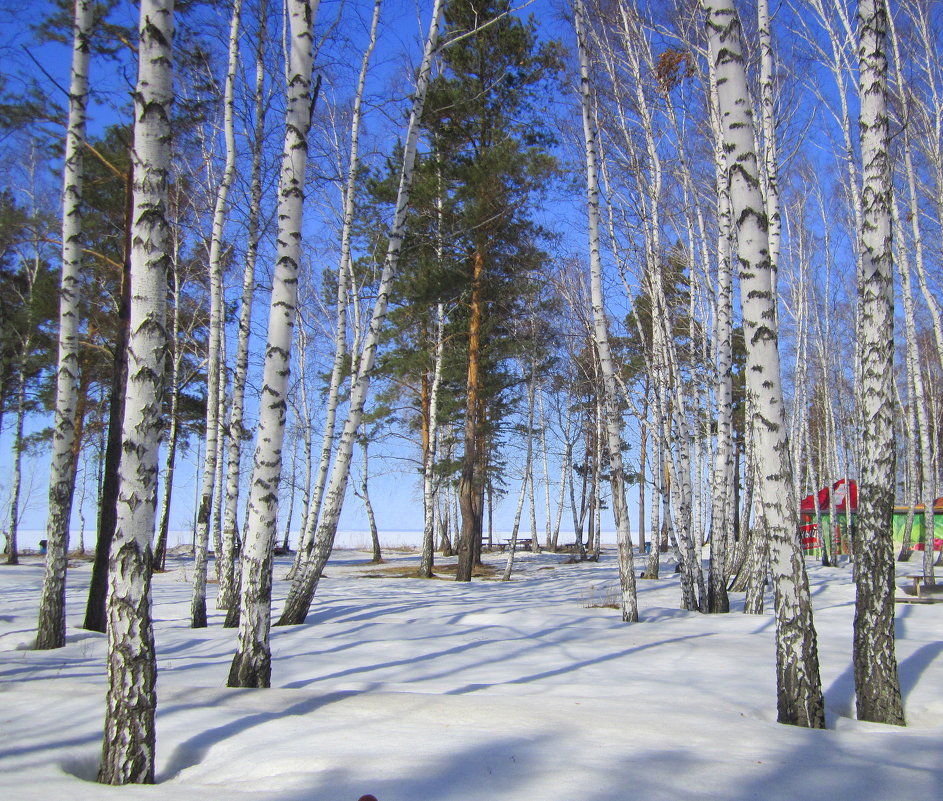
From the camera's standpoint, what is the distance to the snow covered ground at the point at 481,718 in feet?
9.51

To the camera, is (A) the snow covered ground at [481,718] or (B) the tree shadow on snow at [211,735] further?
(B) the tree shadow on snow at [211,735]

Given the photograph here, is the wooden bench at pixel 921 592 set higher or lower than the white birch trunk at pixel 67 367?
lower

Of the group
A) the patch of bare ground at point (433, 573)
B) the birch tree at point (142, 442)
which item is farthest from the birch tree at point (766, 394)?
the patch of bare ground at point (433, 573)

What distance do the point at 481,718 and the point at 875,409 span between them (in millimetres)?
3233

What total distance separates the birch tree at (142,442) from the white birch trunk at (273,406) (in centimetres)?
135

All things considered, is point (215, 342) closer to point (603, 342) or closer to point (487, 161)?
point (603, 342)

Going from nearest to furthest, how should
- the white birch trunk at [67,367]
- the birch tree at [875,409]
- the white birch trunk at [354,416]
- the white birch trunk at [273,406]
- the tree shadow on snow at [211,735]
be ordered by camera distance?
the tree shadow on snow at [211,735], the birch tree at [875,409], the white birch trunk at [273,406], the white birch trunk at [67,367], the white birch trunk at [354,416]

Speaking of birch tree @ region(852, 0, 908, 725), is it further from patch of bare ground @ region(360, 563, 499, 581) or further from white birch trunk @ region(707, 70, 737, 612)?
patch of bare ground @ region(360, 563, 499, 581)

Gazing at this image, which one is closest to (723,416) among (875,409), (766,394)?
(875,409)

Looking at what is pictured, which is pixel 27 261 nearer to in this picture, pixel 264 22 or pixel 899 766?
pixel 264 22

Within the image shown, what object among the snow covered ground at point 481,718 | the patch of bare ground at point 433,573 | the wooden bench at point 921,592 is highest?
the snow covered ground at point 481,718

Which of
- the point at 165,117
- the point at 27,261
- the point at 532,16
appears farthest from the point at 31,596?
the point at 532,16

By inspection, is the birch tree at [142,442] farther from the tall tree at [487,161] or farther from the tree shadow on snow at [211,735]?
the tall tree at [487,161]

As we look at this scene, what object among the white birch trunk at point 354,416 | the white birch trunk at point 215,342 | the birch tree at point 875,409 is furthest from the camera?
the white birch trunk at point 215,342
